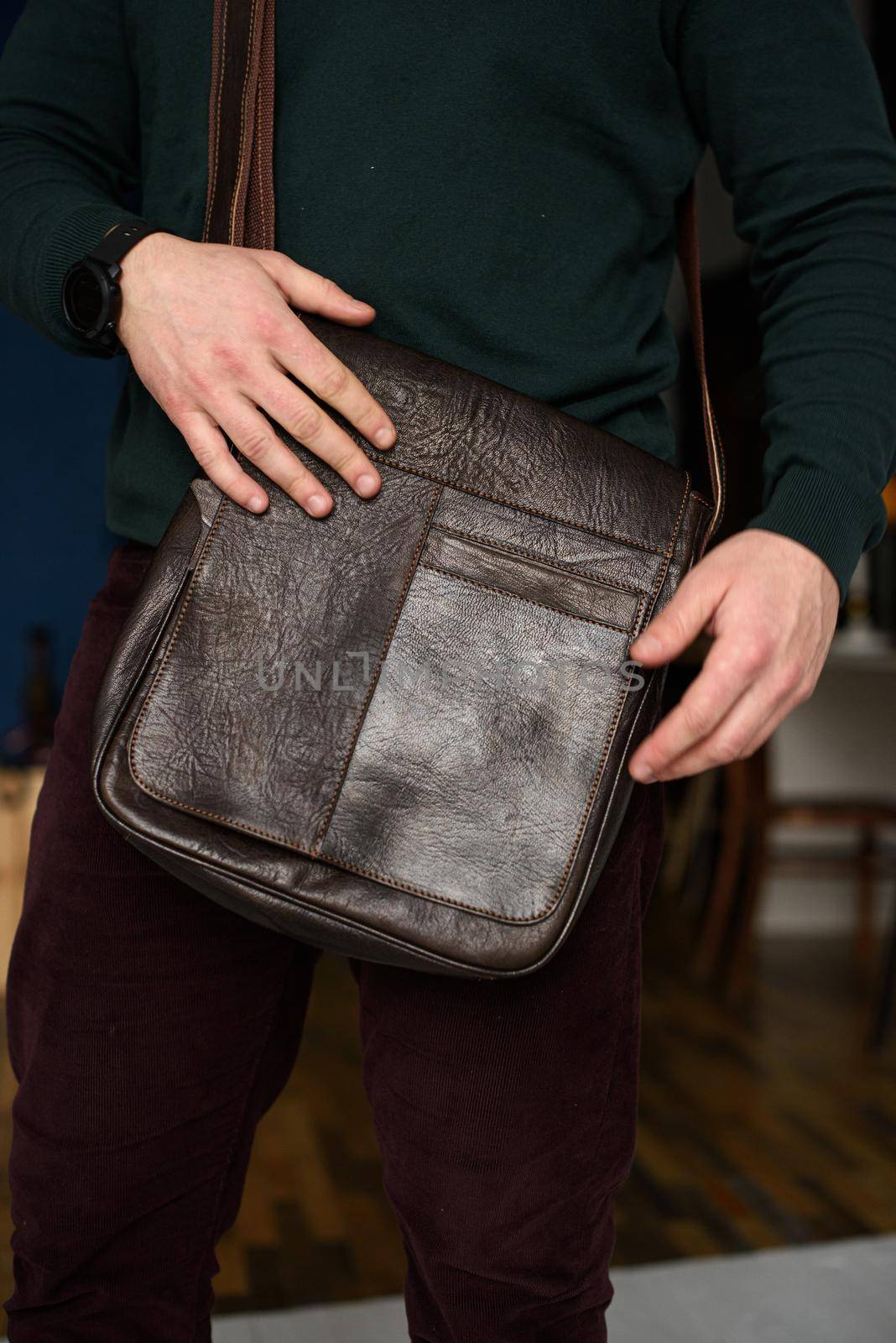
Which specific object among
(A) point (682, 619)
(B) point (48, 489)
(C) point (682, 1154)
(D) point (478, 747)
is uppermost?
(A) point (682, 619)

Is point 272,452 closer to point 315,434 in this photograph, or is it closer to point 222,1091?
point 315,434

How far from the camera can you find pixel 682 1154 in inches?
84.7

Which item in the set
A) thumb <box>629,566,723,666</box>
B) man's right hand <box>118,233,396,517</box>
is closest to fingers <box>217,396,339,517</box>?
man's right hand <box>118,233,396,517</box>

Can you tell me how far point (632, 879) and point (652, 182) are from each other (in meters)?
0.48

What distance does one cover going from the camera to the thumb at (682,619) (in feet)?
2.23

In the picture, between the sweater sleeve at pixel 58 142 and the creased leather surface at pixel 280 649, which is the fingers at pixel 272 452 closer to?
the creased leather surface at pixel 280 649

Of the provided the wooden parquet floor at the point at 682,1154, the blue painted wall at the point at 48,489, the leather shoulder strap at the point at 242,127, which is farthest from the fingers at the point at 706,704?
the blue painted wall at the point at 48,489

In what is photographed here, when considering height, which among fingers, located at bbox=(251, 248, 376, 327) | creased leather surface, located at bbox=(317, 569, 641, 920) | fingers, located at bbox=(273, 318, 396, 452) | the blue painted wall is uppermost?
fingers, located at bbox=(251, 248, 376, 327)

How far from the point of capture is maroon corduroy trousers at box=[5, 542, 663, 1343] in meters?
0.76

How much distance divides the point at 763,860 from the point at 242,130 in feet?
9.83

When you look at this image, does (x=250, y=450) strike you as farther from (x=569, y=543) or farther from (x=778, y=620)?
(x=778, y=620)

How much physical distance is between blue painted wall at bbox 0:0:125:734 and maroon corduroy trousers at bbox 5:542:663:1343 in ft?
8.82

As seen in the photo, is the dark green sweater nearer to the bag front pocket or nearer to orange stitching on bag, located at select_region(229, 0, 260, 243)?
orange stitching on bag, located at select_region(229, 0, 260, 243)

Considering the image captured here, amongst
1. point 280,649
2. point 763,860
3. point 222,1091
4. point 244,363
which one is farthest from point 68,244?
point 763,860
